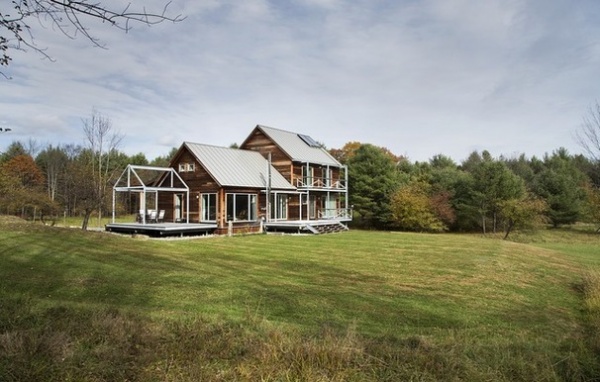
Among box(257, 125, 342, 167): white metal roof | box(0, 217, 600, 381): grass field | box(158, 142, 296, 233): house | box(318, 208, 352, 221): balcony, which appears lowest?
box(0, 217, 600, 381): grass field

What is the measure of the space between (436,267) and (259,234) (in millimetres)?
13820

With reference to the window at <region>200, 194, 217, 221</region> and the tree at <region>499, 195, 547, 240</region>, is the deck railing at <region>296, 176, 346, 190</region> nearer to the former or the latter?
the window at <region>200, 194, 217, 221</region>

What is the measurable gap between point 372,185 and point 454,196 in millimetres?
7731

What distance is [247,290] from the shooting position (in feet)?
30.9

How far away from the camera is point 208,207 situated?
26.8m

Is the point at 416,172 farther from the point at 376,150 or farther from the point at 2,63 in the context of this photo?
the point at 2,63

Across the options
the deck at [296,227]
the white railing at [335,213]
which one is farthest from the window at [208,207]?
the white railing at [335,213]

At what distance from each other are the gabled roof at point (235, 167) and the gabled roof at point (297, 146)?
183 cm

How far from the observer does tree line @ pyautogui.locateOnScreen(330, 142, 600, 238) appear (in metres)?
37.0

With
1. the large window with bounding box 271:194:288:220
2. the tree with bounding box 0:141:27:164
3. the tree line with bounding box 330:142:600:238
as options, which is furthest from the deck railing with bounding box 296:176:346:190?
the tree with bounding box 0:141:27:164

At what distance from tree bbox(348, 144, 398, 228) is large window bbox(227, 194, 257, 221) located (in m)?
15.2

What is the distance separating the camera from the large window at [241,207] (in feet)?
86.6

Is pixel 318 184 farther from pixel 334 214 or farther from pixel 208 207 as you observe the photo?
pixel 208 207

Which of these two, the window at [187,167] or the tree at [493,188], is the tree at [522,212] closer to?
the tree at [493,188]
